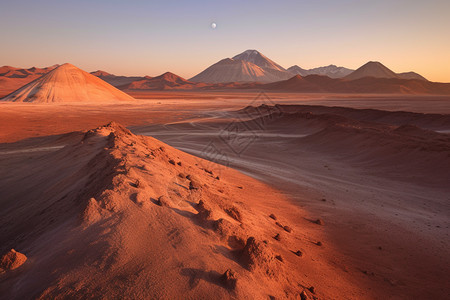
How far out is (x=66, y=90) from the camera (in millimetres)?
41656

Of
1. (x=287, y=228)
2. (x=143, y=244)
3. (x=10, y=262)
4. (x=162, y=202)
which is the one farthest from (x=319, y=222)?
(x=10, y=262)

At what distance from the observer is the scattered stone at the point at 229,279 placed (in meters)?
2.54

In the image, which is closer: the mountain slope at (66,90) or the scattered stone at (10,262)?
the scattered stone at (10,262)

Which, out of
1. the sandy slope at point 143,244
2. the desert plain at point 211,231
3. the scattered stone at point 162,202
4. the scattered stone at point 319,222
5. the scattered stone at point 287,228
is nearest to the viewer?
the sandy slope at point 143,244

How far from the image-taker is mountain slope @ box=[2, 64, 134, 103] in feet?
129

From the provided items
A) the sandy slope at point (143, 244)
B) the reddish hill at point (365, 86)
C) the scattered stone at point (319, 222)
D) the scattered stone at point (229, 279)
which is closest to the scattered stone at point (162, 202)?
the sandy slope at point (143, 244)

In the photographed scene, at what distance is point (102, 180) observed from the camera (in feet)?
13.2

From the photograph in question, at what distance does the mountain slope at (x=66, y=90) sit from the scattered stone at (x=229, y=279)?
147ft

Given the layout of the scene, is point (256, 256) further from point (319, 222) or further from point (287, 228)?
point (319, 222)

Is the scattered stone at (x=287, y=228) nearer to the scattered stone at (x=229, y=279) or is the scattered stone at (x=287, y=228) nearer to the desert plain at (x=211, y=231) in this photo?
the desert plain at (x=211, y=231)

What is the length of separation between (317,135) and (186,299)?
16799 millimetres

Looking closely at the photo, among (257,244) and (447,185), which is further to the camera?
(447,185)

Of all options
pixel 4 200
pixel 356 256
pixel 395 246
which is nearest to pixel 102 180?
pixel 4 200

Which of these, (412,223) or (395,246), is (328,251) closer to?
(395,246)
